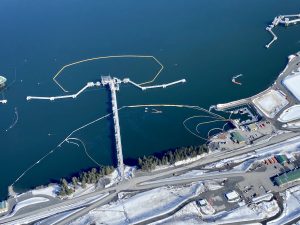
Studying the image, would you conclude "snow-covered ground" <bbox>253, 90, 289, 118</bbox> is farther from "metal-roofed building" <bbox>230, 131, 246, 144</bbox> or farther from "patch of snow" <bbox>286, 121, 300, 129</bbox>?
"metal-roofed building" <bbox>230, 131, 246, 144</bbox>

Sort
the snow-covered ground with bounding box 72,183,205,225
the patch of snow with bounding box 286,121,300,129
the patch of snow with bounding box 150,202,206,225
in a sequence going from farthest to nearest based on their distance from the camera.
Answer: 1. the patch of snow with bounding box 286,121,300,129
2. the snow-covered ground with bounding box 72,183,205,225
3. the patch of snow with bounding box 150,202,206,225

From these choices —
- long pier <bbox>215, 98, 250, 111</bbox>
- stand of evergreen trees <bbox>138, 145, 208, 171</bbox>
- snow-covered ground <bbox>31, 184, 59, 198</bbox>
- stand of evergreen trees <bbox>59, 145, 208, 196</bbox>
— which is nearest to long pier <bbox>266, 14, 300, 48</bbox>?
long pier <bbox>215, 98, 250, 111</bbox>

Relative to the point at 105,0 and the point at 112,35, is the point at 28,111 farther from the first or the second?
the point at 105,0

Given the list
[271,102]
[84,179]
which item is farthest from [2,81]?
[271,102]

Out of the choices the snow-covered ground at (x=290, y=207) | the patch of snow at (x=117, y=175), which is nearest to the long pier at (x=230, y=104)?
the patch of snow at (x=117, y=175)

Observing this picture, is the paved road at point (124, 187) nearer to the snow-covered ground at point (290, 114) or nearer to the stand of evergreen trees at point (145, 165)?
the stand of evergreen trees at point (145, 165)

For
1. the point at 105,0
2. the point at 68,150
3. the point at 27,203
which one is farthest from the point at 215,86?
the point at 105,0
